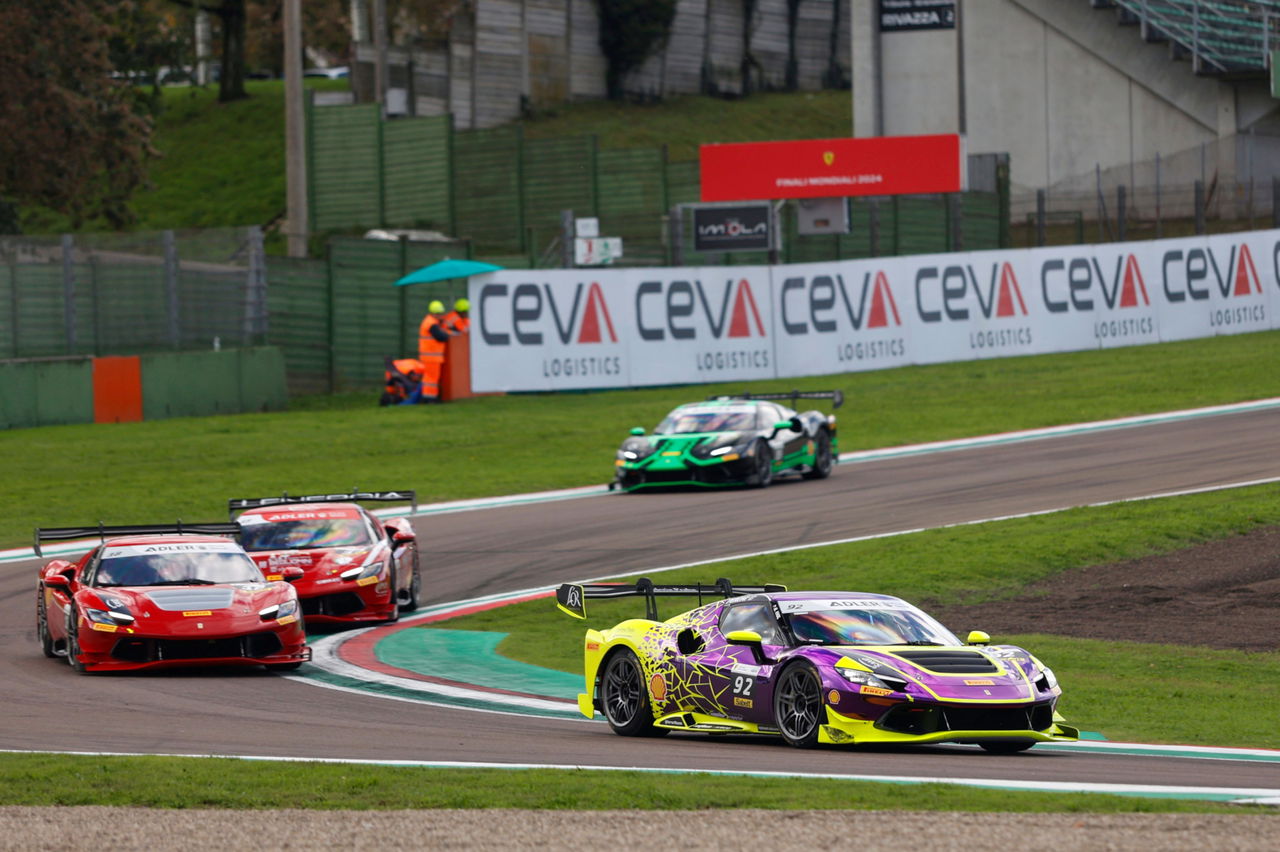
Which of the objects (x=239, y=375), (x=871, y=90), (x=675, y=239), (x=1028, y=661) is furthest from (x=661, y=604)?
(x=871, y=90)

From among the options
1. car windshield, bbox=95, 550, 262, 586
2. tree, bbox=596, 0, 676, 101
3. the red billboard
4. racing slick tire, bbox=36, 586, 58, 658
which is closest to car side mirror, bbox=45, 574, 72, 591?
racing slick tire, bbox=36, 586, 58, 658

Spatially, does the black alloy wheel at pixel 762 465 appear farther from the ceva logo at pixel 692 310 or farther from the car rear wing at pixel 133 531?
the car rear wing at pixel 133 531

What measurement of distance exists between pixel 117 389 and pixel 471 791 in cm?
2510

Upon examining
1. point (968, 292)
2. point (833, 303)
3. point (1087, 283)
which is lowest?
point (833, 303)

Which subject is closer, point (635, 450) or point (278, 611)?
point (278, 611)

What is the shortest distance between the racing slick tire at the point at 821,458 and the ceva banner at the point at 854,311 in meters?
9.42

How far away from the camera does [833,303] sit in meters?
39.7

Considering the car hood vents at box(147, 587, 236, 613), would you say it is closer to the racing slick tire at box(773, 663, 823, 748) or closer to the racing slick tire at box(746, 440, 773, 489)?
the racing slick tire at box(773, 663, 823, 748)

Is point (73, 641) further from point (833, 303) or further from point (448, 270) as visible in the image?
point (833, 303)

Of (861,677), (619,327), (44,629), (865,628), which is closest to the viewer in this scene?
(861,677)

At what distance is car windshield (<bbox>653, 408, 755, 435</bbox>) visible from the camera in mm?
27781

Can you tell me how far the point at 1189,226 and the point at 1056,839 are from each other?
42243 millimetres

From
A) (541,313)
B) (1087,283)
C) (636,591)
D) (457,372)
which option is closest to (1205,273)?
(1087,283)

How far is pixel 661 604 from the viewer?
20.1 meters
